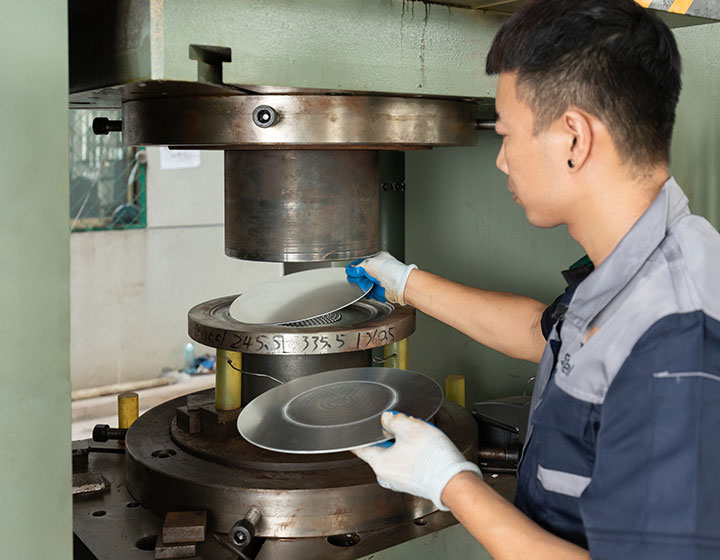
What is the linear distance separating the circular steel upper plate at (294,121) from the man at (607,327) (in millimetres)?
249

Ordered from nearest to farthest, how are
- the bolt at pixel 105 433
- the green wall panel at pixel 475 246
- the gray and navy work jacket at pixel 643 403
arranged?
1. the gray and navy work jacket at pixel 643 403
2. the bolt at pixel 105 433
3. the green wall panel at pixel 475 246

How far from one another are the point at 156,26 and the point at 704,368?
0.78 meters

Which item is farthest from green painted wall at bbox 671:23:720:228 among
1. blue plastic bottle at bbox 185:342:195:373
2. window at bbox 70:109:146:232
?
blue plastic bottle at bbox 185:342:195:373

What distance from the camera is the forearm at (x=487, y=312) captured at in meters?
1.45

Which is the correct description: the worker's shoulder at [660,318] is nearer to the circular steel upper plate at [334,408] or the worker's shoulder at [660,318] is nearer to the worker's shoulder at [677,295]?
the worker's shoulder at [677,295]

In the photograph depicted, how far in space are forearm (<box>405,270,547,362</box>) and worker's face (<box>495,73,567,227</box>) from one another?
16.7 inches

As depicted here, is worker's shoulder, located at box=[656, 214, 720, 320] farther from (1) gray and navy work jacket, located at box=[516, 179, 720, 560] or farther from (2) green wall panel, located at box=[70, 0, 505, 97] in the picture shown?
(2) green wall panel, located at box=[70, 0, 505, 97]

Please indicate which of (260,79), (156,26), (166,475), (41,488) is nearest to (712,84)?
(260,79)

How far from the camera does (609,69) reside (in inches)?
36.5

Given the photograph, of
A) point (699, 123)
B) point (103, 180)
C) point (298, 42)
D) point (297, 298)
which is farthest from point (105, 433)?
point (103, 180)

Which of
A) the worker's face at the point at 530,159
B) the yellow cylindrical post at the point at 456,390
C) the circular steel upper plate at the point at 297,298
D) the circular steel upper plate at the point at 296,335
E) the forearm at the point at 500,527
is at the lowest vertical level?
the yellow cylindrical post at the point at 456,390

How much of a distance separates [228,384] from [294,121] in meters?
0.59

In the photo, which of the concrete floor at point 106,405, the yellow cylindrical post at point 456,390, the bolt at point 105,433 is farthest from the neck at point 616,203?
the concrete floor at point 106,405

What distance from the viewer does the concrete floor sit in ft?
15.8
